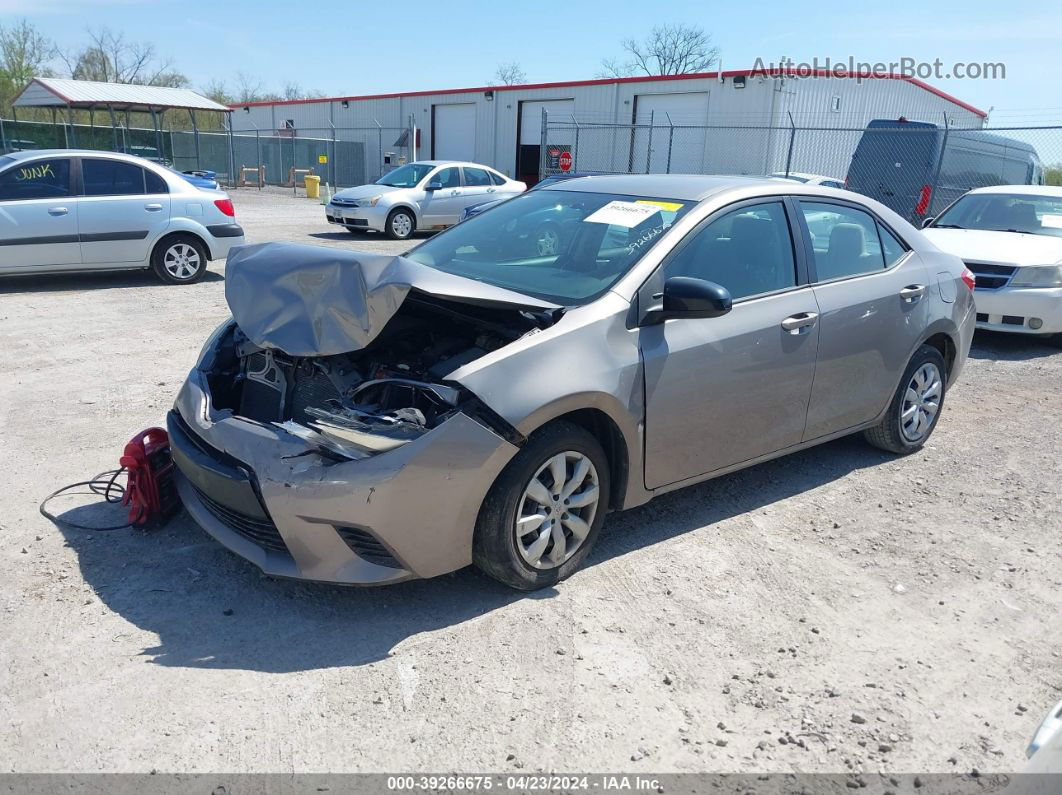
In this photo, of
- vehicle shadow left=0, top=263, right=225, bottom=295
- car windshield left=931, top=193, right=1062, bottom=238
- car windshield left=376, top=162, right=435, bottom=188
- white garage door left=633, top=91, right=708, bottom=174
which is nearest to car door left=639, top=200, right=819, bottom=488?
car windshield left=931, top=193, right=1062, bottom=238

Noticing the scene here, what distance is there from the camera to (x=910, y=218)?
634 inches

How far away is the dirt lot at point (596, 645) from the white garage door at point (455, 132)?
31660 mm

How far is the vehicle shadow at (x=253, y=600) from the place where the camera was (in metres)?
3.24

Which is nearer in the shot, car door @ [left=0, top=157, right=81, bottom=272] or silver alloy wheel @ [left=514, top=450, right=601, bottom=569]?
silver alloy wheel @ [left=514, top=450, right=601, bottom=569]

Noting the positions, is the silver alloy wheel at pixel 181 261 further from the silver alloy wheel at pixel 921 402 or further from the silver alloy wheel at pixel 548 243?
the silver alloy wheel at pixel 921 402

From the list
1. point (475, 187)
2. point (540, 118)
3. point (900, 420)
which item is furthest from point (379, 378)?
point (540, 118)

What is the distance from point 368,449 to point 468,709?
1.00 metres

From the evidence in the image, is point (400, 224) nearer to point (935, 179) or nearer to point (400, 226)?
point (400, 226)

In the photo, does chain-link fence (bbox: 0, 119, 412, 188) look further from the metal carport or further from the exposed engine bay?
the exposed engine bay

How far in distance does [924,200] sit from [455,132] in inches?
941

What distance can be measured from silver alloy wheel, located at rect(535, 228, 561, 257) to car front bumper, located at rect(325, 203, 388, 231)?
13.4m

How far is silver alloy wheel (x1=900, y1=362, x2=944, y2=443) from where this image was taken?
18.0 ft

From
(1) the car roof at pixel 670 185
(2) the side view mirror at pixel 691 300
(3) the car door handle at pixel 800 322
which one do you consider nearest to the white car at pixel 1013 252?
(1) the car roof at pixel 670 185

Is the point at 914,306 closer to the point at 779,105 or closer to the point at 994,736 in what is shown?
the point at 994,736
